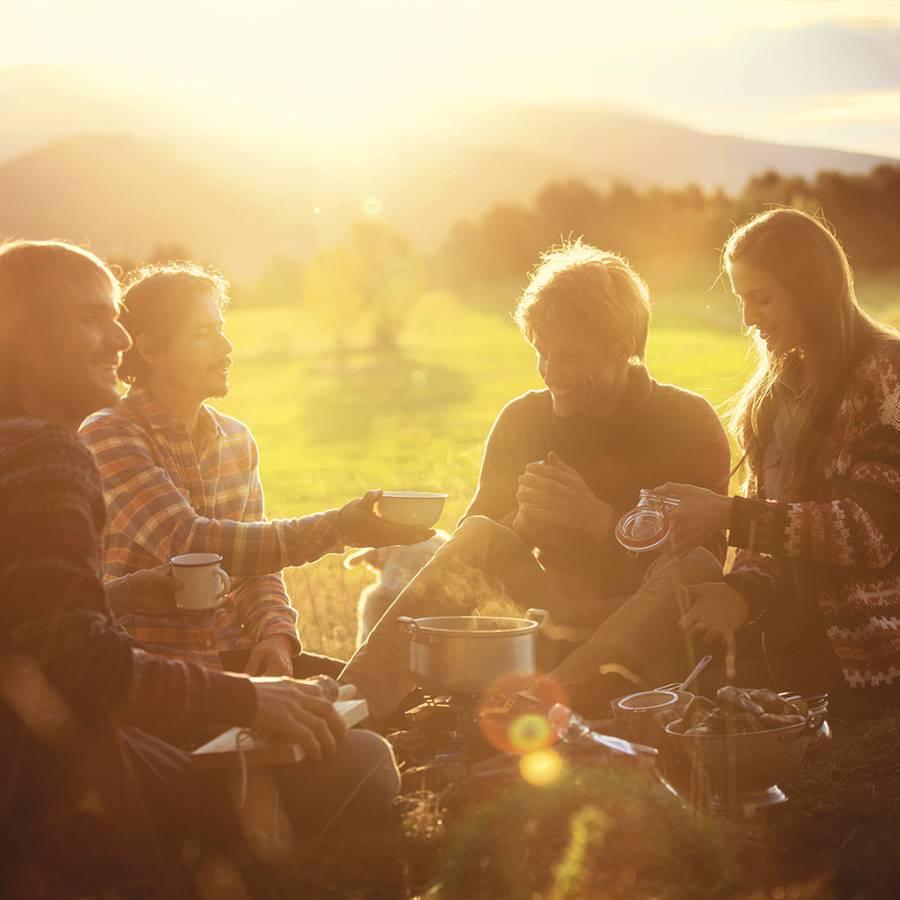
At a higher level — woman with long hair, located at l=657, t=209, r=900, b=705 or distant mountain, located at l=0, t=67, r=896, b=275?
distant mountain, located at l=0, t=67, r=896, b=275

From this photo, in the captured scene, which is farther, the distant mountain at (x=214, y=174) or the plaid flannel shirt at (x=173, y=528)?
the distant mountain at (x=214, y=174)

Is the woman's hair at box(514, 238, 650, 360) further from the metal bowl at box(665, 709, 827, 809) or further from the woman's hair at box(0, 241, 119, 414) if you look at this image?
the woman's hair at box(0, 241, 119, 414)

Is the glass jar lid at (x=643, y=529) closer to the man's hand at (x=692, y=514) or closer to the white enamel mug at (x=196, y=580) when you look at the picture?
the man's hand at (x=692, y=514)

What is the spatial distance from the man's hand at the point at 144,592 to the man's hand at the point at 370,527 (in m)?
0.78

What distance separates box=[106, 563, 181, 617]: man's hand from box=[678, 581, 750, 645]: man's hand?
2.24 meters

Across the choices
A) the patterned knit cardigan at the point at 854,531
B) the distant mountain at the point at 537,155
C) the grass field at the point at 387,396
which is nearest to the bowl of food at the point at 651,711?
the patterned knit cardigan at the point at 854,531

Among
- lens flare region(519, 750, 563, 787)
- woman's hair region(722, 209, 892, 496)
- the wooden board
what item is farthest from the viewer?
woman's hair region(722, 209, 892, 496)

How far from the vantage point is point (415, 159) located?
138250mm

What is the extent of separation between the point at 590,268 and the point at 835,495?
1524 millimetres

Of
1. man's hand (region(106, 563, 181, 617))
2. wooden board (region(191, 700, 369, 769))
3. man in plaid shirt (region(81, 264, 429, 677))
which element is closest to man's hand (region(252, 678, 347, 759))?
wooden board (region(191, 700, 369, 769))

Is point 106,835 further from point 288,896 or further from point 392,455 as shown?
point 392,455

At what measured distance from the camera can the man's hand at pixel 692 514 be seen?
5.40m

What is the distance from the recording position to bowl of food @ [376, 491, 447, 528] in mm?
5000

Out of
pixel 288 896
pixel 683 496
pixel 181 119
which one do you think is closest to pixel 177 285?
pixel 683 496
